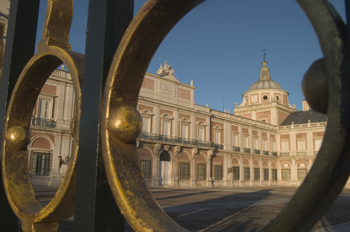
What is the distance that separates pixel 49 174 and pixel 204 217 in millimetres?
13968

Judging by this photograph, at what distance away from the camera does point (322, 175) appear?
0.38 m

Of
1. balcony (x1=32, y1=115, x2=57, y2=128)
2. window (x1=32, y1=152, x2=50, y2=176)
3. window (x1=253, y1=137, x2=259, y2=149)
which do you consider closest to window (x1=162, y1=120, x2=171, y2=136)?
balcony (x1=32, y1=115, x2=57, y2=128)

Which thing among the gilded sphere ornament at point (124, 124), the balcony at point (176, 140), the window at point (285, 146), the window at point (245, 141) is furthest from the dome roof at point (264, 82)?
the gilded sphere ornament at point (124, 124)

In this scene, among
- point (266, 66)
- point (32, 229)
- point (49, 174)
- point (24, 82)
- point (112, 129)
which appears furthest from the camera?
point (266, 66)

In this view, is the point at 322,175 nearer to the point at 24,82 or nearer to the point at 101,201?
the point at 101,201

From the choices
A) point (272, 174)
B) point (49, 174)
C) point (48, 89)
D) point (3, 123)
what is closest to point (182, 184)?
point (49, 174)

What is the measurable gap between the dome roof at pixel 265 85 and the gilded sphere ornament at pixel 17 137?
40.2 meters

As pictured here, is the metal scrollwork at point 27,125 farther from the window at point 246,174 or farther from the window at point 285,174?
the window at point 285,174

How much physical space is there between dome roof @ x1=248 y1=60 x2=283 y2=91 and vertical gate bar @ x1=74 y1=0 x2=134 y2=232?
40.3 metres

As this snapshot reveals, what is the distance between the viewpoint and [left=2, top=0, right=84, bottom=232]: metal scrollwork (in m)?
0.78

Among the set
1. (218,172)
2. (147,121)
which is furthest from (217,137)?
(147,121)

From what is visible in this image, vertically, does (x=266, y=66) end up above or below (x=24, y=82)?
above

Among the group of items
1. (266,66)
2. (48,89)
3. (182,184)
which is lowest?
(182,184)

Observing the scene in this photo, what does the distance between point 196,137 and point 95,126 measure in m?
25.9
